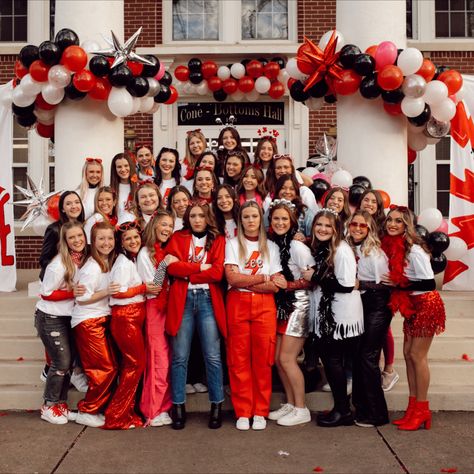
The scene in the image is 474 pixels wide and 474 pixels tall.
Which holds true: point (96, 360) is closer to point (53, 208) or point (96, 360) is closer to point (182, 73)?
point (53, 208)

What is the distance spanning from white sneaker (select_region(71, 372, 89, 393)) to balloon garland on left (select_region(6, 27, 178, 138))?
2.87m

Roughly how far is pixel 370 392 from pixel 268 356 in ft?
2.66

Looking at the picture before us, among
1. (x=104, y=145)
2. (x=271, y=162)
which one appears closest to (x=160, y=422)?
(x=271, y=162)

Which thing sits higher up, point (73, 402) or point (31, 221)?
point (31, 221)

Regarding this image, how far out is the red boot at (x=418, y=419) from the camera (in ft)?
15.8

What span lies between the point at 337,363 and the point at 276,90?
6.53 metres

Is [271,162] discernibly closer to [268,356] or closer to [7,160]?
[268,356]

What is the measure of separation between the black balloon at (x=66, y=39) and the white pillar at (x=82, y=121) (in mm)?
582

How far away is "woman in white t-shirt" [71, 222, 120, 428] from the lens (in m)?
4.89

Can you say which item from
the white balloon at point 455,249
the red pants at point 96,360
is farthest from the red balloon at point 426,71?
the red pants at point 96,360

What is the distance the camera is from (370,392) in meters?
4.86

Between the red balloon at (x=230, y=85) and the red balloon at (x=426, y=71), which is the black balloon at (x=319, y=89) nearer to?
the red balloon at (x=426, y=71)

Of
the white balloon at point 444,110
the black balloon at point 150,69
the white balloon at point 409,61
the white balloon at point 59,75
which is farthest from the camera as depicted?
the black balloon at point 150,69

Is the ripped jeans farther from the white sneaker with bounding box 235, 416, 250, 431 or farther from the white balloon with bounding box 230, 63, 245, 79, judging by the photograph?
the white balloon with bounding box 230, 63, 245, 79
